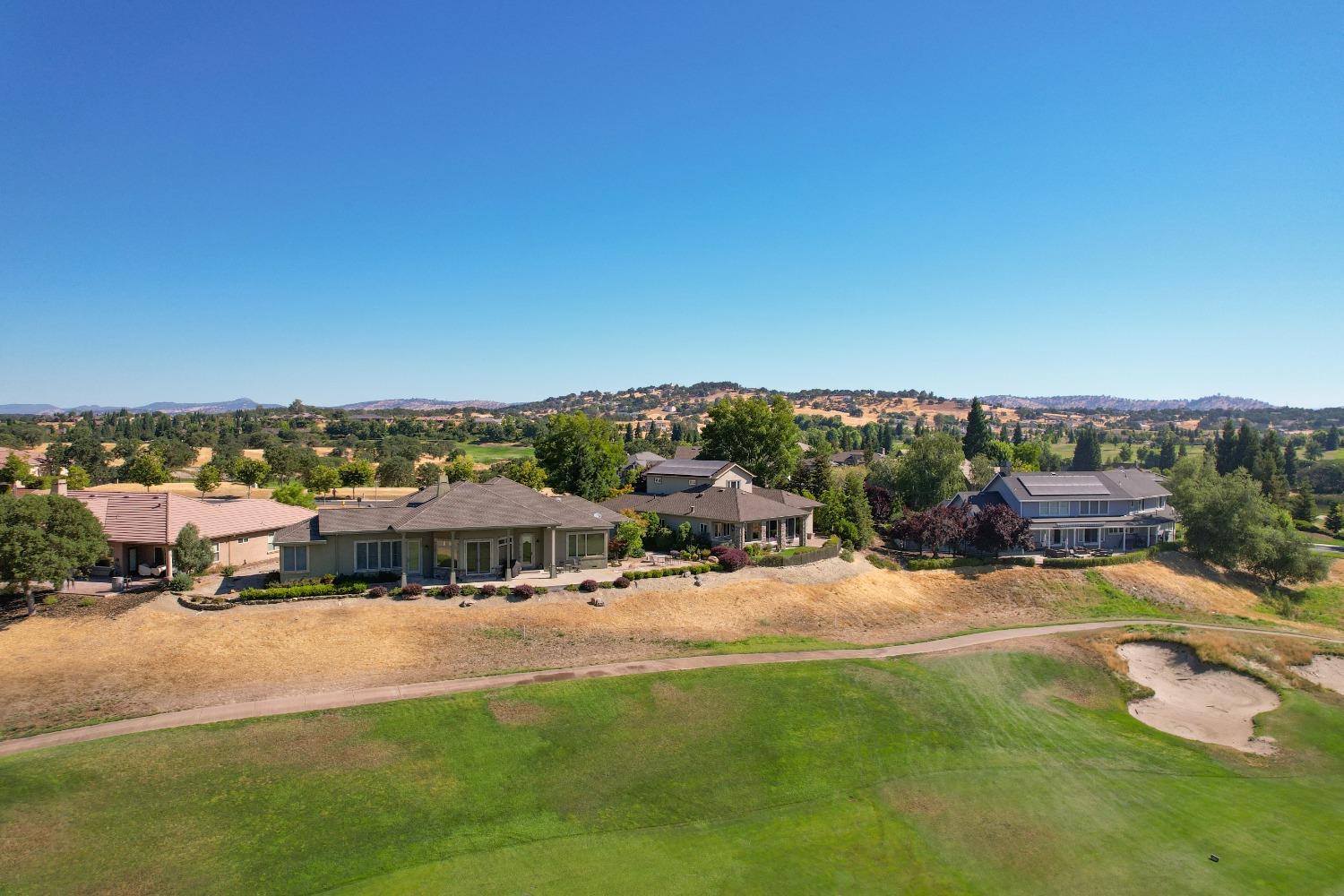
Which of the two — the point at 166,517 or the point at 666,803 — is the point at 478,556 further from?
the point at 666,803

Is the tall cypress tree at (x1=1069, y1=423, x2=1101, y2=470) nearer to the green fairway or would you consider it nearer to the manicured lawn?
the manicured lawn

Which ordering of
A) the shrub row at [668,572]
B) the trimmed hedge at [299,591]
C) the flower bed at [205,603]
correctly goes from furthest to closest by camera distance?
1. the shrub row at [668,572]
2. the trimmed hedge at [299,591]
3. the flower bed at [205,603]

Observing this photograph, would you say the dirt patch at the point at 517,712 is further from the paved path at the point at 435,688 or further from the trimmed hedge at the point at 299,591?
the trimmed hedge at the point at 299,591

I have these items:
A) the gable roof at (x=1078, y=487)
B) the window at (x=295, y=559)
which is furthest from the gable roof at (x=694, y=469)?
the window at (x=295, y=559)

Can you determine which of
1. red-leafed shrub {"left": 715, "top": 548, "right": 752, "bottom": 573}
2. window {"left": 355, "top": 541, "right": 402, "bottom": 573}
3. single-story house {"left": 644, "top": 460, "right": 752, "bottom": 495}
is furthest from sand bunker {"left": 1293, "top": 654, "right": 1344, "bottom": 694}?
window {"left": 355, "top": 541, "right": 402, "bottom": 573}

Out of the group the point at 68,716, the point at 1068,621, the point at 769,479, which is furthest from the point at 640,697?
the point at 769,479

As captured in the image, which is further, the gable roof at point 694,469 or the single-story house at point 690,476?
the gable roof at point 694,469

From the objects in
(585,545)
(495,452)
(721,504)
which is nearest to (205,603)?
(585,545)
